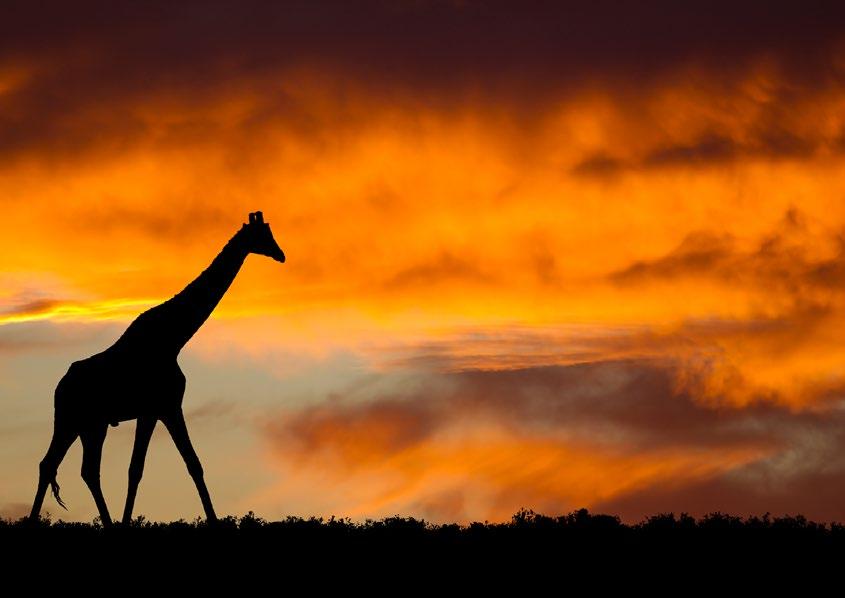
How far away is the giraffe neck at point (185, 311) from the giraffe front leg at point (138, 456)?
4.30 feet

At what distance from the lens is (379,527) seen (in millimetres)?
20750

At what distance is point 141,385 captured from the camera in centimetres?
2217

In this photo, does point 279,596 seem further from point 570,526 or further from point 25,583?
point 570,526

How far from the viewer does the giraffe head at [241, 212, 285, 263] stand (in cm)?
2370

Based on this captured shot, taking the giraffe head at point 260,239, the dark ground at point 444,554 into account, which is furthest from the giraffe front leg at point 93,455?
the giraffe head at point 260,239

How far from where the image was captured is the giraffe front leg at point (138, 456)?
2231cm

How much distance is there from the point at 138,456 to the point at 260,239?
4497mm

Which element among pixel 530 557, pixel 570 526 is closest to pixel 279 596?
pixel 530 557

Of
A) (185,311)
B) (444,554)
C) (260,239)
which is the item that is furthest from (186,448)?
(444,554)

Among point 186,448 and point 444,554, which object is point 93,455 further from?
point 444,554

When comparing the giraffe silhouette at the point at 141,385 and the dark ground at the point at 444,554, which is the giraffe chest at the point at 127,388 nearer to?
the giraffe silhouette at the point at 141,385

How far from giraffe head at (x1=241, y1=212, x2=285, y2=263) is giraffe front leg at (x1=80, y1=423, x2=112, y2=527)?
4186mm

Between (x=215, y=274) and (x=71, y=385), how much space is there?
3.23m

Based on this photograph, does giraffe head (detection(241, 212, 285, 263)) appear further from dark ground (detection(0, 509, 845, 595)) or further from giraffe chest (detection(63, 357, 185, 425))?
dark ground (detection(0, 509, 845, 595))
